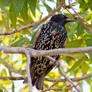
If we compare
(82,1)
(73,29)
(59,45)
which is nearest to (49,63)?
(59,45)

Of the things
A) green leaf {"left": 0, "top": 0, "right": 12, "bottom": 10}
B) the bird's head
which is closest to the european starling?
the bird's head

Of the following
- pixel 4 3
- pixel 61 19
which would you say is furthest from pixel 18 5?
pixel 61 19

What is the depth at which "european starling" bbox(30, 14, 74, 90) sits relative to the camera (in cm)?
390

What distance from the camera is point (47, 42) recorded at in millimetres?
3885

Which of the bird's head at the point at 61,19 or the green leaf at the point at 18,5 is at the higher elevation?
the green leaf at the point at 18,5

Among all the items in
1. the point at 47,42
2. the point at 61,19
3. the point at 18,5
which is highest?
the point at 18,5

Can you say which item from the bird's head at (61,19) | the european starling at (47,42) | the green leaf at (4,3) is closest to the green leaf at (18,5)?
the green leaf at (4,3)

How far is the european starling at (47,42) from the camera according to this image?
12.8 feet

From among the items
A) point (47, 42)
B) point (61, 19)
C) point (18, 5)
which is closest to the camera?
point (18, 5)

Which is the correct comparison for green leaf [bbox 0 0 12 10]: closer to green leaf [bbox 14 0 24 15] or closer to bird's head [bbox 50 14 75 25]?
green leaf [bbox 14 0 24 15]

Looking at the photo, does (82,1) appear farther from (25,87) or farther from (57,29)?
(25,87)

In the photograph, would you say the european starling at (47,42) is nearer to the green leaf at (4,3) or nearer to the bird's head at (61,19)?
the bird's head at (61,19)

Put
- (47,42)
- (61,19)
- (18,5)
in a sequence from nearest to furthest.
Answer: (18,5)
(47,42)
(61,19)

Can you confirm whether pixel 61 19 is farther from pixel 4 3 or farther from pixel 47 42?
pixel 4 3
